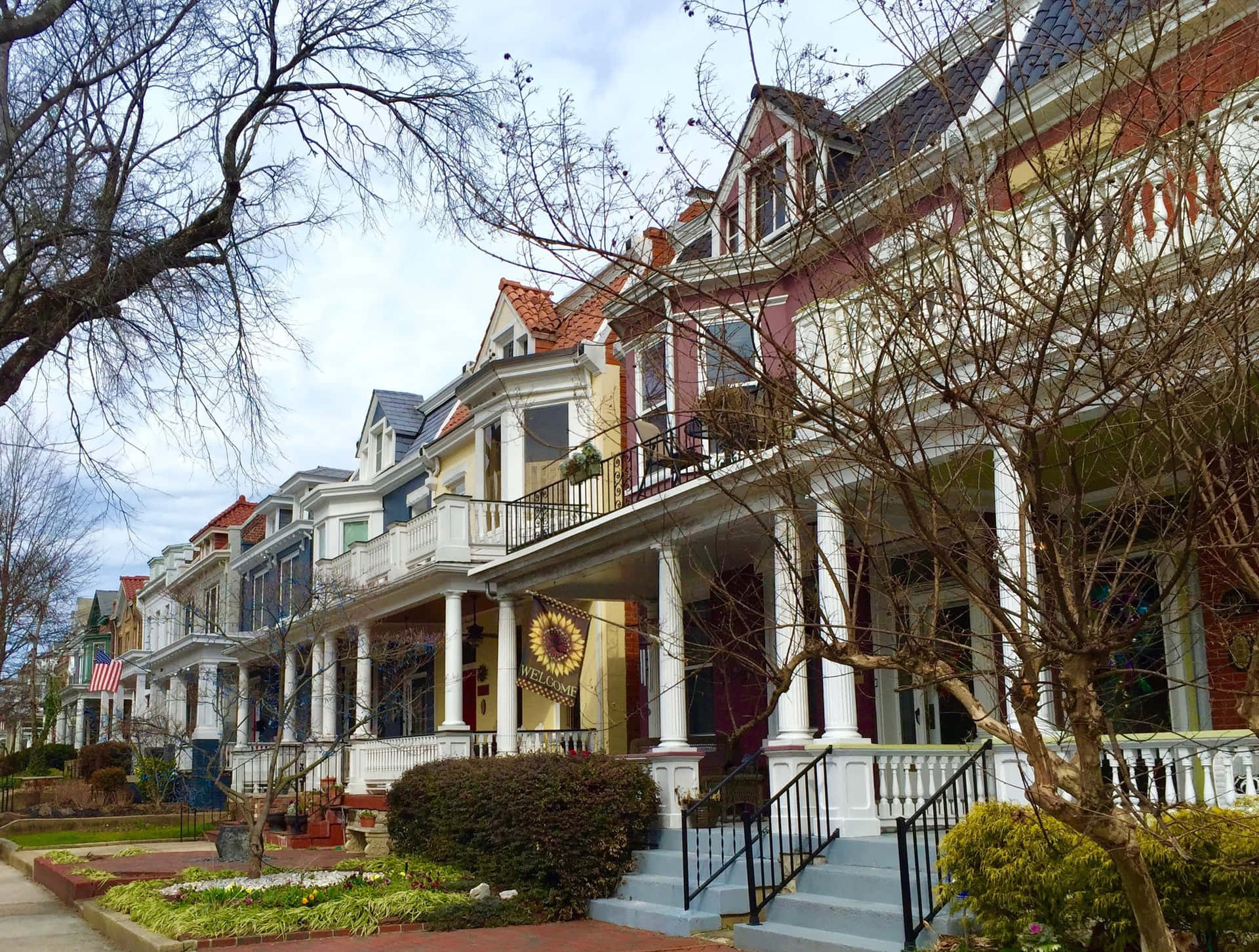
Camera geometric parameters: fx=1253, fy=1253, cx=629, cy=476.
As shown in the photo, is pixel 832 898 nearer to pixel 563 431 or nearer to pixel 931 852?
pixel 931 852

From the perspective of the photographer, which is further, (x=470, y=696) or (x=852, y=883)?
(x=470, y=696)

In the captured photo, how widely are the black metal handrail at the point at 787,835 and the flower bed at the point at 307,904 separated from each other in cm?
240

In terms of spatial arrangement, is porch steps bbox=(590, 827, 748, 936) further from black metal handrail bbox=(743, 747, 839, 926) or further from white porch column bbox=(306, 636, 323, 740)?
white porch column bbox=(306, 636, 323, 740)

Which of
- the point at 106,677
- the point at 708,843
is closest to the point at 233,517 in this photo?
the point at 106,677

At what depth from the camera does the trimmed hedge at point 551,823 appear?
12375 millimetres

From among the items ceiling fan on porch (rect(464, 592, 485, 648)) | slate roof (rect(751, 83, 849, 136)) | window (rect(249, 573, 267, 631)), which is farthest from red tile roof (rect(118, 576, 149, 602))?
slate roof (rect(751, 83, 849, 136))

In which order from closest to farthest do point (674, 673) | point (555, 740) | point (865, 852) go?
point (865, 852), point (674, 673), point (555, 740)

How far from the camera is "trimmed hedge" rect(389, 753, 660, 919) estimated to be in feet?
40.6

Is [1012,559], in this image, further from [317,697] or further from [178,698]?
[178,698]

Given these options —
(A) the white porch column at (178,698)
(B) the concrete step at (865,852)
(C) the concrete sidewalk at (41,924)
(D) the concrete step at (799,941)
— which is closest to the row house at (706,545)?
(B) the concrete step at (865,852)

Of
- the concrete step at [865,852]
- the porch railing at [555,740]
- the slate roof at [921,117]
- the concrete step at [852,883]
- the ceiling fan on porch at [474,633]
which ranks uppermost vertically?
the slate roof at [921,117]

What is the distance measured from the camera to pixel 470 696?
79.1 ft

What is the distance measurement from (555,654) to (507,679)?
2.30m

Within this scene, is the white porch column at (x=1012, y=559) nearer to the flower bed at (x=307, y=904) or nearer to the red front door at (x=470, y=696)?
the flower bed at (x=307, y=904)
